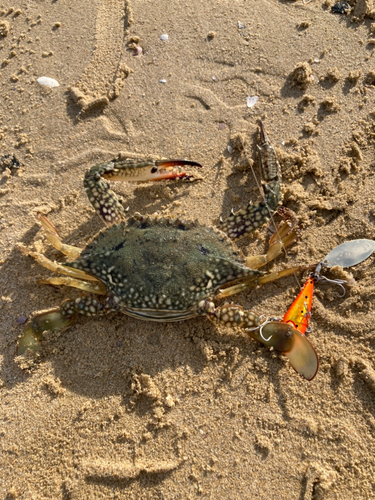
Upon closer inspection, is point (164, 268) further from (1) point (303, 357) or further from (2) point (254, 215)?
(1) point (303, 357)

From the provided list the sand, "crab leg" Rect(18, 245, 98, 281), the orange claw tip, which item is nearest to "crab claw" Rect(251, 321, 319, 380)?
the orange claw tip

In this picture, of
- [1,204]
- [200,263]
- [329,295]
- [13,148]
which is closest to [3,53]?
[13,148]

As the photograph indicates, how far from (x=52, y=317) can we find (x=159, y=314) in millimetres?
1065

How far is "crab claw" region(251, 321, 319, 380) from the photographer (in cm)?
318

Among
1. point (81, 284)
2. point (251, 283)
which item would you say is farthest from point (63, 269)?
point (251, 283)

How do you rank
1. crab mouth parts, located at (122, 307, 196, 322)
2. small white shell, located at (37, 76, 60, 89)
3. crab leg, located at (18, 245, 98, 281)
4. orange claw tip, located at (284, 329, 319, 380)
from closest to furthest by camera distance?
orange claw tip, located at (284, 329, 319, 380)
crab mouth parts, located at (122, 307, 196, 322)
crab leg, located at (18, 245, 98, 281)
small white shell, located at (37, 76, 60, 89)

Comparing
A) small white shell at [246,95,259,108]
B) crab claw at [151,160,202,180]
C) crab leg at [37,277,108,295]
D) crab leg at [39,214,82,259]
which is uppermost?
small white shell at [246,95,259,108]

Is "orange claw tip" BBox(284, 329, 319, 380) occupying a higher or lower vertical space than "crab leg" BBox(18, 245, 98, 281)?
higher

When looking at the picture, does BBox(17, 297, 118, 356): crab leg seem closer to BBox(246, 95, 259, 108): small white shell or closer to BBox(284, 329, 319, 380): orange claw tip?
BBox(284, 329, 319, 380): orange claw tip

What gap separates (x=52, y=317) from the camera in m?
3.57

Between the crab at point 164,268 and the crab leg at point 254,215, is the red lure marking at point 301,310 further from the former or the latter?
the crab leg at point 254,215

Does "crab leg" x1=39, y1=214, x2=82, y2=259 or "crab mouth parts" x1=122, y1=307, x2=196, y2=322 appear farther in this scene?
"crab leg" x1=39, y1=214, x2=82, y2=259

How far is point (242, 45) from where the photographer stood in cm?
477

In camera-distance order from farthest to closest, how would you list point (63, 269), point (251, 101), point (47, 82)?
point (47, 82), point (251, 101), point (63, 269)
